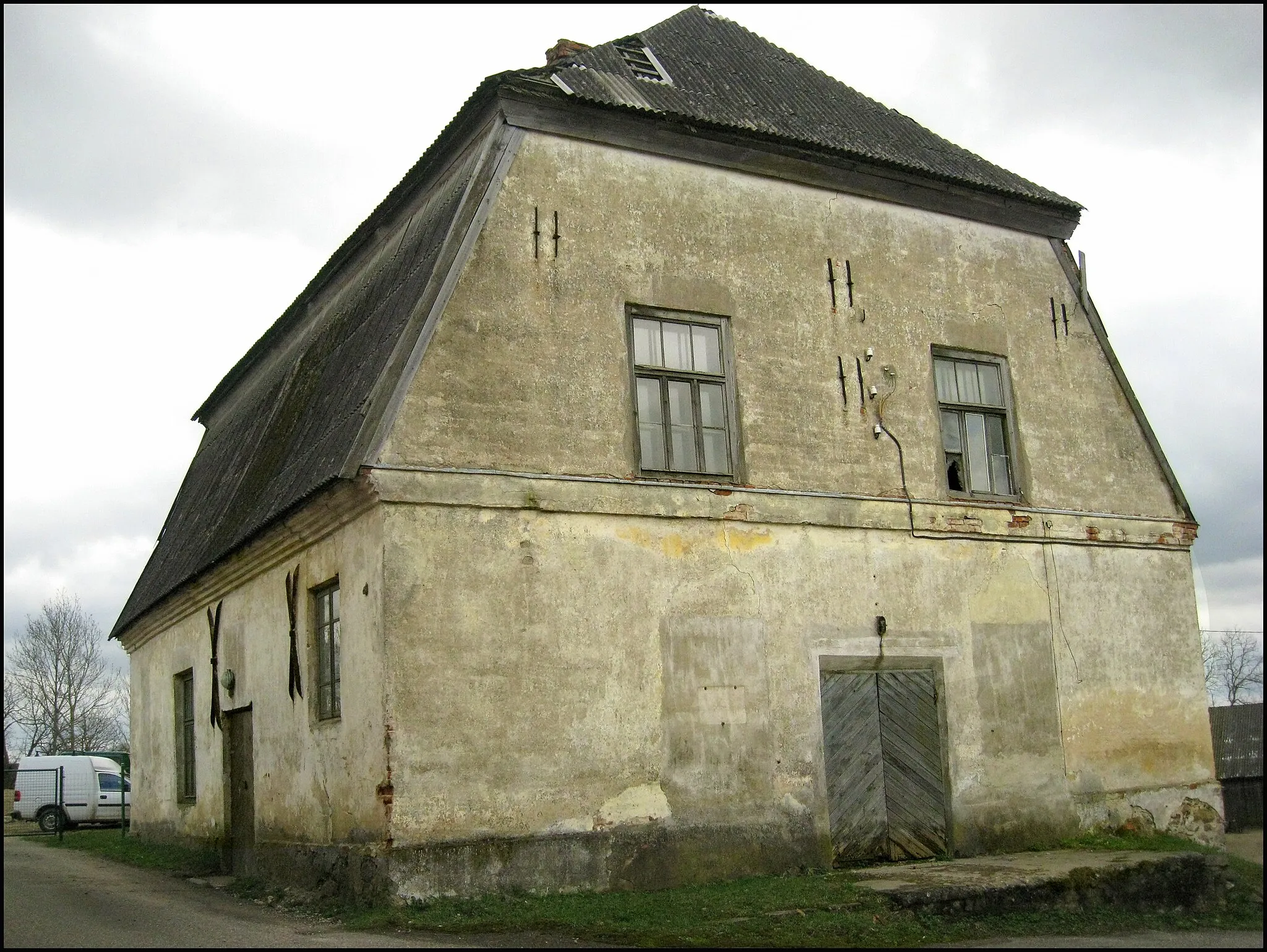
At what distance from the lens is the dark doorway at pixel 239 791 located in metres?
13.7

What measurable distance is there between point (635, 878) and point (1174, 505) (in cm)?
849

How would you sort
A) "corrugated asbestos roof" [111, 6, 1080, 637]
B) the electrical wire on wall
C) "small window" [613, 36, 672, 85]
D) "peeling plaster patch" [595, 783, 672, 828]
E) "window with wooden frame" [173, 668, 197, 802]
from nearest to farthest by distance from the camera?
1. "peeling plaster patch" [595, 783, 672, 828]
2. "corrugated asbestos roof" [111, 6, 1080, 637]
3. the electrical wire on wall
4. "small window" [613, 36, 672, 85]
5. "window with wooden frame" [173, 668, 197, 802]

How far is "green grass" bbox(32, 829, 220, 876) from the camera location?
14703 millimetres

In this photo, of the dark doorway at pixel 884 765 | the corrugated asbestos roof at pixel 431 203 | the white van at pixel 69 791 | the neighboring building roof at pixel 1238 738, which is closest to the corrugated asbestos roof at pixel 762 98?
the corrugated asbestos roof at pixel 431 203

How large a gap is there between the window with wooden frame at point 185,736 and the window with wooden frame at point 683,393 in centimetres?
815

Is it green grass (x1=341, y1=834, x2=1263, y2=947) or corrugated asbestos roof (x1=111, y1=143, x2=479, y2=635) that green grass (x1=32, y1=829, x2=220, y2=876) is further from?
green grass (x1=341, y1=834, x2=1263, y2=947)

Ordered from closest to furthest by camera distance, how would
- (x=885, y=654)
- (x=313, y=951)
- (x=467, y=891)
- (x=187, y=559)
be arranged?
(x=313, y=951) < (x=467, y=891) < (x=885, y=654) < (x=187, y=559)

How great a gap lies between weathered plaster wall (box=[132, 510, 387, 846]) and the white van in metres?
11.1

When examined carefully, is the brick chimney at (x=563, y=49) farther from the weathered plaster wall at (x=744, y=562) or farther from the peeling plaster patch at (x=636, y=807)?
the peeling plaster patch at (x=636, y=807)

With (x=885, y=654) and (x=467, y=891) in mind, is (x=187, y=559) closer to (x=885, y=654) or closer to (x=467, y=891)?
(x=467, y=891)

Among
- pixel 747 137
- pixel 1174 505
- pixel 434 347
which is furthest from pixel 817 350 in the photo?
pixel 1174 505

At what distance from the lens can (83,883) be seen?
1325 cm

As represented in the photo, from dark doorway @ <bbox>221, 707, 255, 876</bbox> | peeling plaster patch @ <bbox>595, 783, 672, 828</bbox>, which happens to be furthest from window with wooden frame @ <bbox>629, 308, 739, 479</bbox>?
dark doorway @ <bbox>221, 707, 255, 876</bbox>

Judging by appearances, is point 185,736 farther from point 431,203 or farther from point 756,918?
point 756,918
